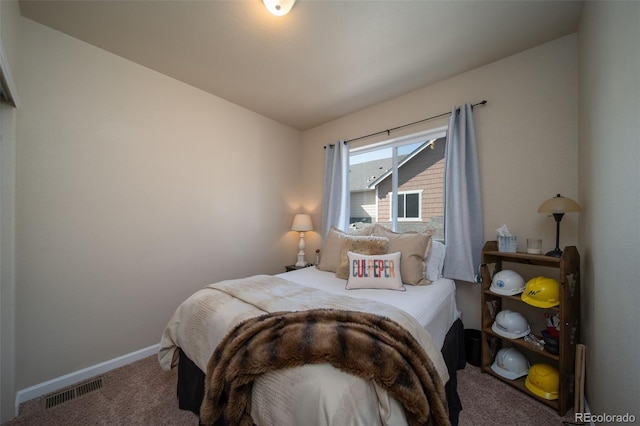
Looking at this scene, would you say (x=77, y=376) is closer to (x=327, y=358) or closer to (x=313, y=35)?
(x=327, y=358)

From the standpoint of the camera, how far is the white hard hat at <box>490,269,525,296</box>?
5.77 feet

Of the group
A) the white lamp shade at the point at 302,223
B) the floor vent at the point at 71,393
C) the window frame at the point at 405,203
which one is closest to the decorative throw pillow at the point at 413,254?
the window frame at the point at 405,203

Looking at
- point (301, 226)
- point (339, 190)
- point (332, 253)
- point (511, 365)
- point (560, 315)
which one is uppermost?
point (339, 190)

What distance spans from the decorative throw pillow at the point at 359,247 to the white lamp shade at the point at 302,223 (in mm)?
1110

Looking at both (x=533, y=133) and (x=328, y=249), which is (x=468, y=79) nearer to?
(x=533, y=133)

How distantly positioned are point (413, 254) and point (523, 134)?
1.35 metres

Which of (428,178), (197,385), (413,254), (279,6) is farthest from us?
(428,178)

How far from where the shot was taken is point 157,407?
61.8 inches

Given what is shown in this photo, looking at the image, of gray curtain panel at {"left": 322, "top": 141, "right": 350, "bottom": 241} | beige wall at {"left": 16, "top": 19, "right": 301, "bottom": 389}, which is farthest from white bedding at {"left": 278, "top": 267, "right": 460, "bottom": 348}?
beige wall at {"left": 16, "top": 19, "right": 301, "bottom": 389}

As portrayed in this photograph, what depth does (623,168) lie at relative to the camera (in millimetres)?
1050

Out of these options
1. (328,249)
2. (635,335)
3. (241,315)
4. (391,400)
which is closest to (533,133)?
(635,335)

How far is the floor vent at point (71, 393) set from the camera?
5.35ft

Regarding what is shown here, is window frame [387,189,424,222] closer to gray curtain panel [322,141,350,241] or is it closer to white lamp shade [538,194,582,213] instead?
gray curtain panel [322,141,350,241]
